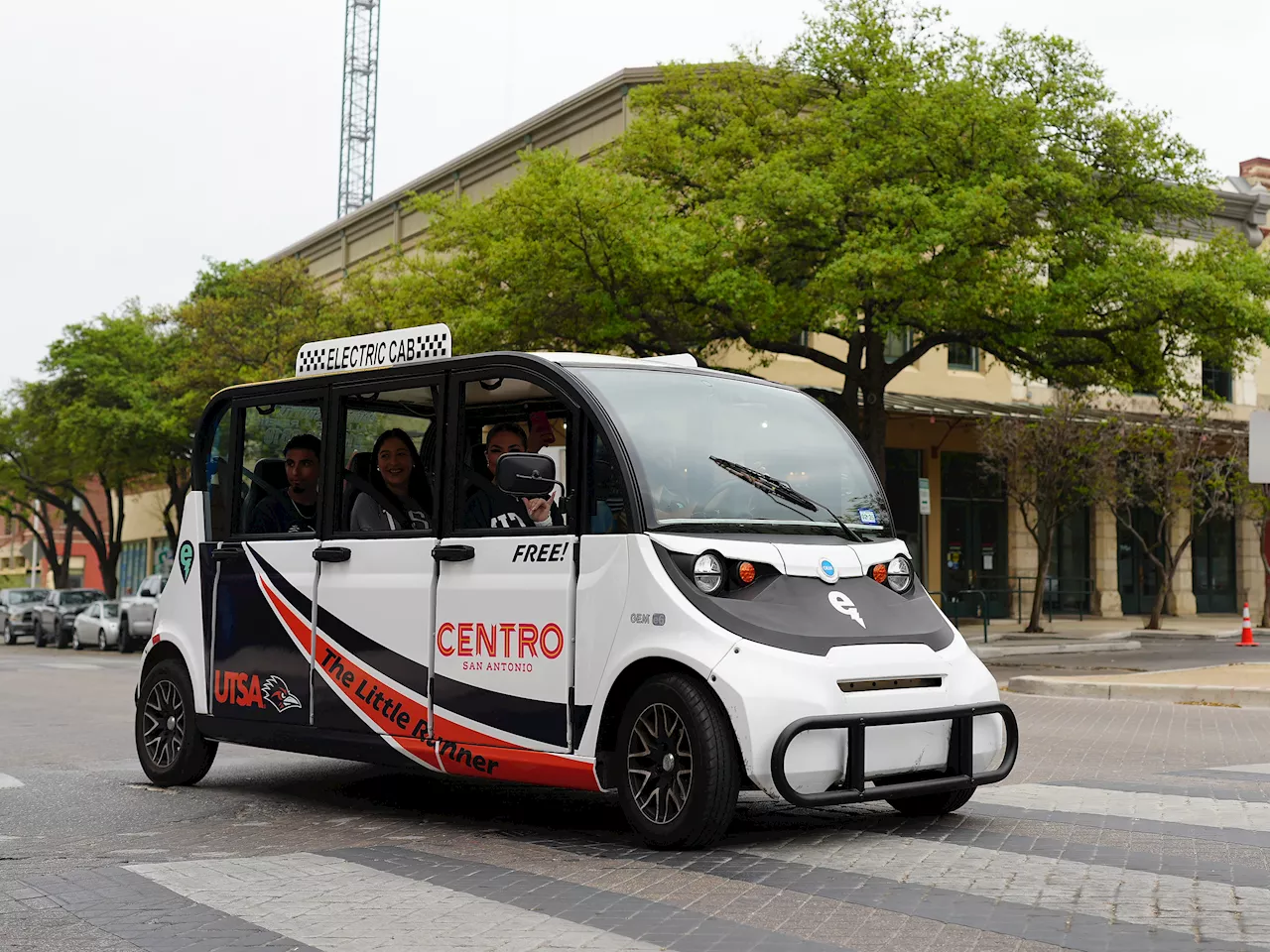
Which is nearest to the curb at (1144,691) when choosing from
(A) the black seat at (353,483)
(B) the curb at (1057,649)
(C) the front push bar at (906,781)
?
(B) the curb at (1057,649)

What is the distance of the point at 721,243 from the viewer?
76.2 ft

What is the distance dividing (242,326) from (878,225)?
72.9 ft

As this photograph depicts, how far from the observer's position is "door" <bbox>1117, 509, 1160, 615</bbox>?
141ft

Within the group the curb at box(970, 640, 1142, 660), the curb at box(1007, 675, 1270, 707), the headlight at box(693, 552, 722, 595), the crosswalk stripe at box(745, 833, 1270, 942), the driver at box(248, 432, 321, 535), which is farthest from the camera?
the curb at box(970, 640, 1142, 660)

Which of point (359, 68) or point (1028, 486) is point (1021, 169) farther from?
point (359, 68)

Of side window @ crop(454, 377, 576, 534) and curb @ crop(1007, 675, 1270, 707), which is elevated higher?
side window @ crop(454, 377, 576, 534)

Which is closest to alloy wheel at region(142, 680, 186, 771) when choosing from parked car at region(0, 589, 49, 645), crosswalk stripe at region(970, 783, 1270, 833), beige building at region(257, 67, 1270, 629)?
crosswalk stripe at region(970, 783, 1270, 833)

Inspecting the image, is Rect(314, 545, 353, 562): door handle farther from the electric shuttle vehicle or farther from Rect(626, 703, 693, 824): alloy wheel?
Rect(626, 703, 693, 824): alloy wheel

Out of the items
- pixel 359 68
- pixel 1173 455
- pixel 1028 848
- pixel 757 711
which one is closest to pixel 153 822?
pixel 757 711

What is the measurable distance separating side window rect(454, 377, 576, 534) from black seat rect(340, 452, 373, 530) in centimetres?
80

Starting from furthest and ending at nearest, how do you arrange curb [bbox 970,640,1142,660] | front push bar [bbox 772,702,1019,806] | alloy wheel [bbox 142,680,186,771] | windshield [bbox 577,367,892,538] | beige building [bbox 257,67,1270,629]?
beige building [bbox 257,67,1270,629]
curb [bbox 970,640,1142,660]
alloy wheel [bbox 142,680,186,771]
windshield [bbox 577,367,892,538]
front push bar [bbox 772,702,1019,806]

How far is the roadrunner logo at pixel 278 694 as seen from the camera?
8781 mm

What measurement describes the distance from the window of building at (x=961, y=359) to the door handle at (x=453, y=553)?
32.5 metres

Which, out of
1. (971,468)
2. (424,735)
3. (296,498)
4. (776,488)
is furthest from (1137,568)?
(424,735)
